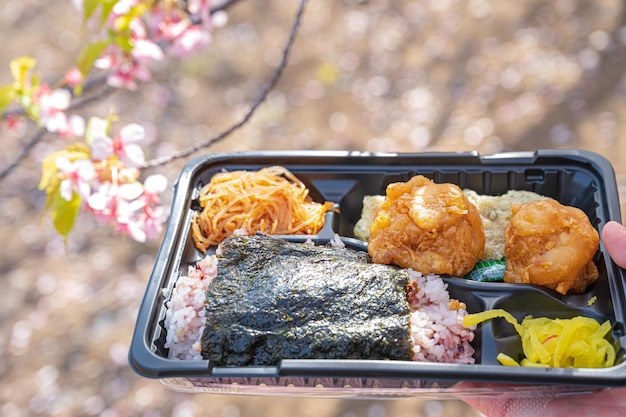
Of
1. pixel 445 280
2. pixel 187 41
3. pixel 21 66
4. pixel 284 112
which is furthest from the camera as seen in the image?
pixel 284 112

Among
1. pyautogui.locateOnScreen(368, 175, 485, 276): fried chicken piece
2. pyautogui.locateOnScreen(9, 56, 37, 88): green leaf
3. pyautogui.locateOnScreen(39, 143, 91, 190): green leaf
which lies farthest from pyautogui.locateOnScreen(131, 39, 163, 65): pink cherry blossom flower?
pyautogui.locateOnScreen(368, 175, 485, 276): fried chicken piece

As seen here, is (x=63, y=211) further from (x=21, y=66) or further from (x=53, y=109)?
(x=21, y=66)

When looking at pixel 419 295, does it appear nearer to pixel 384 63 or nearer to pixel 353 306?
pixel 353 306

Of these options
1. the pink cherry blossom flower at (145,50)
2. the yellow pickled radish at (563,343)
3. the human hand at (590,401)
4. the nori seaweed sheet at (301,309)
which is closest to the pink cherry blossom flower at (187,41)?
the pink cherry blossom flower at (145,50)

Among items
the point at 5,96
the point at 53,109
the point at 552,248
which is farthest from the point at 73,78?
the point at 552,248

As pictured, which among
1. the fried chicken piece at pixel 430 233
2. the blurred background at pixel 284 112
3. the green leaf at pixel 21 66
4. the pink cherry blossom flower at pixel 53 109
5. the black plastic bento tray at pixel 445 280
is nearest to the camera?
the black plastic bento tray at pixel 445 280

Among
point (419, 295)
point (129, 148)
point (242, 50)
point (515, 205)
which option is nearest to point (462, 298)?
point (419, 295)

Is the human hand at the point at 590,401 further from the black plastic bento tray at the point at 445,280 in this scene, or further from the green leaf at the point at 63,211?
the green leaf at the point at 63,211
